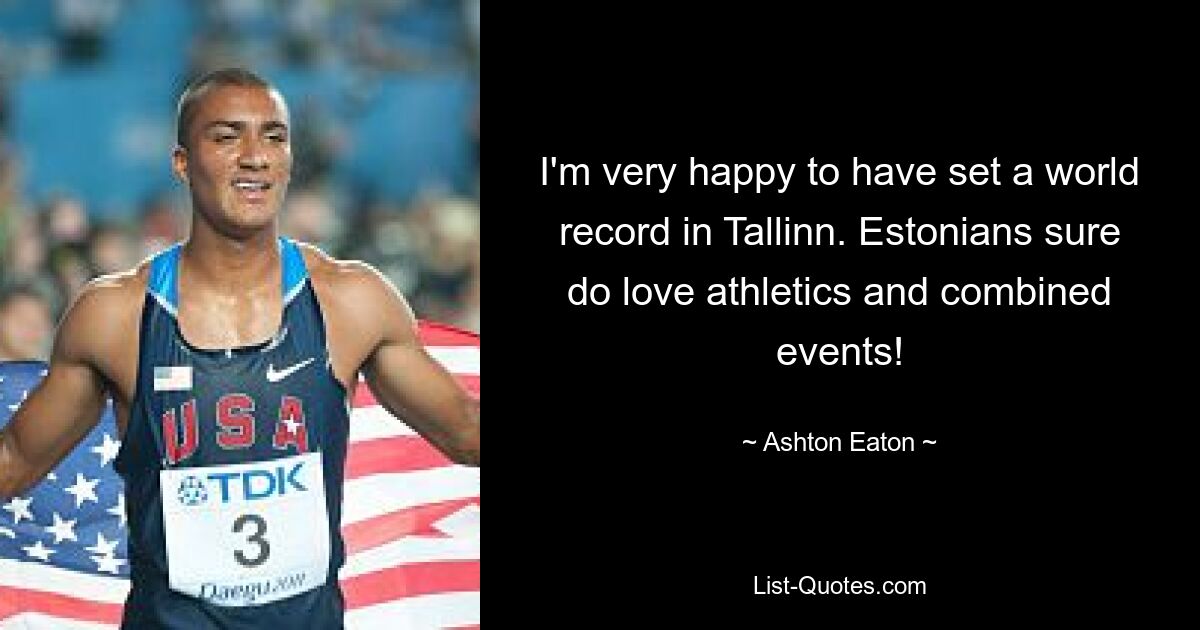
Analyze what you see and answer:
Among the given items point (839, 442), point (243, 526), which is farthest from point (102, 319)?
point (839, 442)

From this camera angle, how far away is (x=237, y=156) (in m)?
5.38

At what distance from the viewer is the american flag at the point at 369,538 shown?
6258mm

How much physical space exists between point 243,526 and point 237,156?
2.48ft

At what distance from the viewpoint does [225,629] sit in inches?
218

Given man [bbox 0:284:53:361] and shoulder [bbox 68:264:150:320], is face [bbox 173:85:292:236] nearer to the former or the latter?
shoulder [bbox 68:264:150:320]

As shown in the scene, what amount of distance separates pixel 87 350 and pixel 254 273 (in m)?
0.37

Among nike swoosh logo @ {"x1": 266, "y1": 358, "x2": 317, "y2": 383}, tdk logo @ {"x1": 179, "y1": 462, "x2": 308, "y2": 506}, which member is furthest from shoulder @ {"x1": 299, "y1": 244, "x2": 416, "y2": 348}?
tdk logo @ {"x1": 179, "y1": 462, "x2": 308, "y2": 506}

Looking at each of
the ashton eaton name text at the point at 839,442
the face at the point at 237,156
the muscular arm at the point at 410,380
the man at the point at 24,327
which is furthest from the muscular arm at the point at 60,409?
the man at the point at 24,327

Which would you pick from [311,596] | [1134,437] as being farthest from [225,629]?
[1134,437]

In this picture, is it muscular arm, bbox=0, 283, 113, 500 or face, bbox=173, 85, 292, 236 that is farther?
muscular arm, bbox=0, 283, 113, 500

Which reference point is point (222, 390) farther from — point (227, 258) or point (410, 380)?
point (410, 380)

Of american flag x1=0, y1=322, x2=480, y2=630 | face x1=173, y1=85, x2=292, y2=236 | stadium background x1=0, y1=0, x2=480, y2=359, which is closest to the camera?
face x1=173, y1=85, x2=292, y2=236

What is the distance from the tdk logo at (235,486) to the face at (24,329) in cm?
290

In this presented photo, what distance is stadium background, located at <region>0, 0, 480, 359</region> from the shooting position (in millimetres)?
11992
